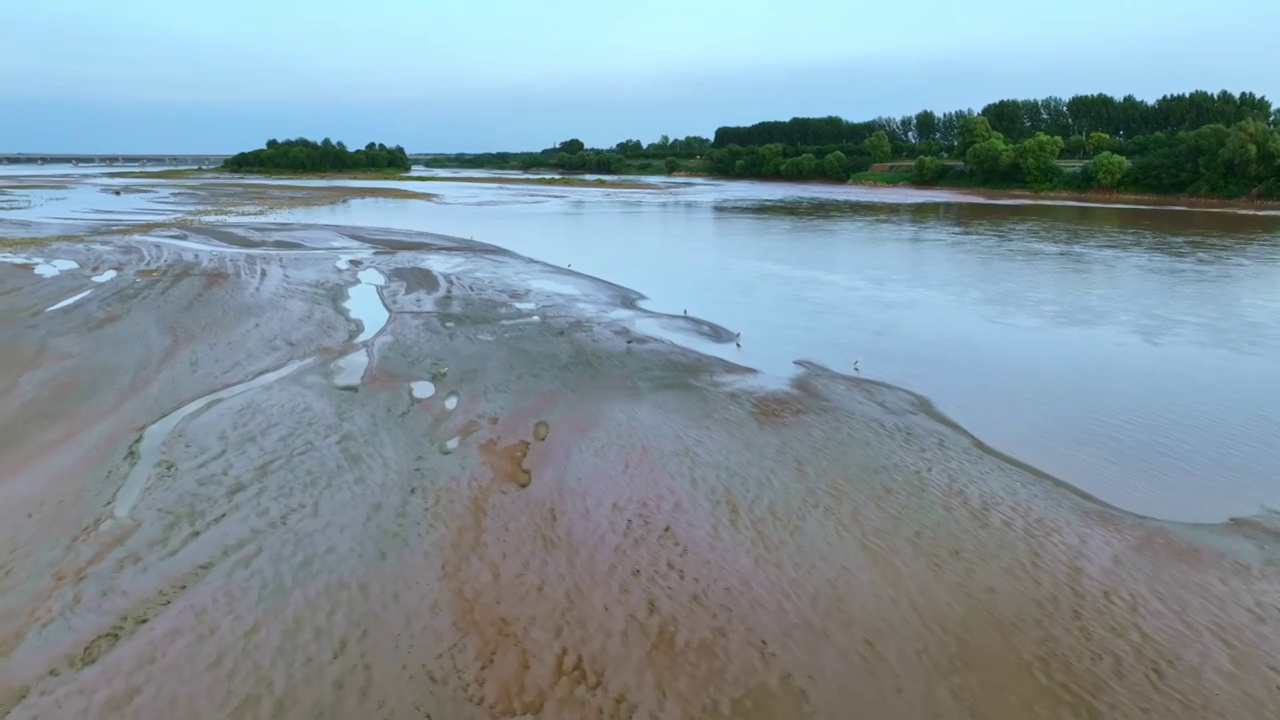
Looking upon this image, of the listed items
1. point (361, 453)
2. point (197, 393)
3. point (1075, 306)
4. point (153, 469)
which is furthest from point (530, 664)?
point (1075, 306)

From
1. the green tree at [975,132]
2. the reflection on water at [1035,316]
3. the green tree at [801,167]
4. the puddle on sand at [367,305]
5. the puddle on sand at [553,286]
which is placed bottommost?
the reflection on water at [1035,316]

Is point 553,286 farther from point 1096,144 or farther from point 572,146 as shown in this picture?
point 572,146

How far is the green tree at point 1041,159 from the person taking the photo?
58.5 metres

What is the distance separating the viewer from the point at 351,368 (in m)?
10.6

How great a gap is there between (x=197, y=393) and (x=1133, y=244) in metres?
29.2

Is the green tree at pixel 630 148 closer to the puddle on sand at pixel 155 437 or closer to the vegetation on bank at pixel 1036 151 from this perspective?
the vegetation on bank at pixel 1036 151

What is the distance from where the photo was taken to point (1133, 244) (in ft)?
85.6

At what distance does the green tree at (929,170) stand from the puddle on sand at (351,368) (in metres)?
69.2

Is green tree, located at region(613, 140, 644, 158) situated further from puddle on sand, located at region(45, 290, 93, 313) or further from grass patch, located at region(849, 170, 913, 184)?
puddle on sand, located at region(45, 290, 93, 313)

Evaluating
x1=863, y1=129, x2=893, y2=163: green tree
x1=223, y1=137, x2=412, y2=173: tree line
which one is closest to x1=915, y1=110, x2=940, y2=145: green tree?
x1=863, y1=129, x2=893, y2=163: green tree

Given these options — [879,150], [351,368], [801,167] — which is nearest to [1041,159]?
[879,150]

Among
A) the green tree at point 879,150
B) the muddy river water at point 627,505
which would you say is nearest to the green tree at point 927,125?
the green tree at point 879,150

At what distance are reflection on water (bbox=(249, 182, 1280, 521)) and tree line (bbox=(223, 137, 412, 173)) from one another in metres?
72.7

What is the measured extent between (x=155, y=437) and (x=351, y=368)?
2.93m
